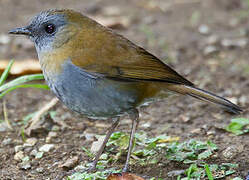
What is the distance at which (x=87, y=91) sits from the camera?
4004 mm

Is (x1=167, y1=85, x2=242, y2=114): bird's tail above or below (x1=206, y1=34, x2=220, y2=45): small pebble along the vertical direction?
below

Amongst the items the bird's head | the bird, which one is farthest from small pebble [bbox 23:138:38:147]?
the bird's head

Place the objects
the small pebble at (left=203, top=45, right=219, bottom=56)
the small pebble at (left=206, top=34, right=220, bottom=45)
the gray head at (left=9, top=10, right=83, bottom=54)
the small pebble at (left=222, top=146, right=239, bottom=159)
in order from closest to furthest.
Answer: the small pebble at (left=222, top=146, right=239, bottom=159) < the gray head at (left=9, top=10, right=83, bottom=54) < the small pebble at (left=203, top=45, right=219, bottom=56) < the small pebble at (left=206, top=34, right=220, bottom=45)

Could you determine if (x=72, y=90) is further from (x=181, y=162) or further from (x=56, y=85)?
(x=181, y=162)

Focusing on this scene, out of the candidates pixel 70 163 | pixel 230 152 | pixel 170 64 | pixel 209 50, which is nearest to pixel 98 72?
pixel 70 163

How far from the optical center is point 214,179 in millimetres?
3748

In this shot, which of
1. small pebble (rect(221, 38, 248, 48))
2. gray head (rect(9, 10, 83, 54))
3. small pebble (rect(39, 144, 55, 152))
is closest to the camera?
gray head (rect(9, 10, 83, 54))

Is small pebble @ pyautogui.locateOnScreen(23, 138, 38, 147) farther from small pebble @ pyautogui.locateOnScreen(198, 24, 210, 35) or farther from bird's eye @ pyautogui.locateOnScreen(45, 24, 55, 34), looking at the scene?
small pebble @ pyautogui.locateOnScreen(198, 24, 210, 35)

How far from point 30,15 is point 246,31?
11.9 feet

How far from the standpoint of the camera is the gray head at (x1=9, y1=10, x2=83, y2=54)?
167 inches

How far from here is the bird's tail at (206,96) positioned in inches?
158

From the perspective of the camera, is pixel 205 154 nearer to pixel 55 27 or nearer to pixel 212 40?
pixel 55 27

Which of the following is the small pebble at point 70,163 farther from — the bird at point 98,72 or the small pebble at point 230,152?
the small pebble at point 230,152

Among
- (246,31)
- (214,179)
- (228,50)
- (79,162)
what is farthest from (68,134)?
(246,31)
